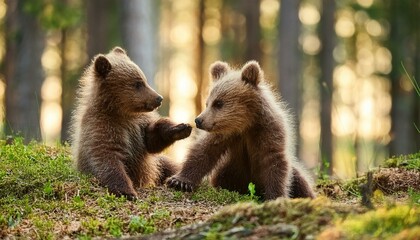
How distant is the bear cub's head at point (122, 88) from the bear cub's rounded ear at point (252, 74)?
1.06m

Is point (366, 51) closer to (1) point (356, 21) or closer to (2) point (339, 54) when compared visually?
(2) point (339, 54)

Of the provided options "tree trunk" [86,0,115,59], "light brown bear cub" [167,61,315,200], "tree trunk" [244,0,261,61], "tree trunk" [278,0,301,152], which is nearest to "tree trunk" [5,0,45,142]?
"tree trunk" [86,0,115,59]

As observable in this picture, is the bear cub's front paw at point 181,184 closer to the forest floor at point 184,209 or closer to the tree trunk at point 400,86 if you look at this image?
the forest floor at point 184,209

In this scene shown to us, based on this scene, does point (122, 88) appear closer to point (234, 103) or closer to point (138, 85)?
point (138, 85)

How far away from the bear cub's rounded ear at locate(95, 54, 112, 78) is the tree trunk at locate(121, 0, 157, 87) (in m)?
7.59

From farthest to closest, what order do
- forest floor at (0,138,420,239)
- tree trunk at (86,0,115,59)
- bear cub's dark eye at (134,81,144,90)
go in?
tree trunk at (86,0,115,59) → bear cub's dark eye at (134,81,144,90) → forest floor at (0,138,420,239)

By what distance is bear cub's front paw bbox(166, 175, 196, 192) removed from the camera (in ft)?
25.0

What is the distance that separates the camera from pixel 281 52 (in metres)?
19.6

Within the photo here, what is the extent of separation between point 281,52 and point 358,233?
1569 centimetres

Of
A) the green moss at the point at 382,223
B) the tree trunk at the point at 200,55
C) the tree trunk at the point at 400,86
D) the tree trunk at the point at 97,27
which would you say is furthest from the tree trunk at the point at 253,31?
the green moss at the point at 382,223

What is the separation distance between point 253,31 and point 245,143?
1278cm

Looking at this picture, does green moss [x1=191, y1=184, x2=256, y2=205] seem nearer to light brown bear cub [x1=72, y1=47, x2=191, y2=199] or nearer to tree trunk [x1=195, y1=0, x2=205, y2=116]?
light brown bear cub [x1=72, y1=47, x2=191, y2=199]

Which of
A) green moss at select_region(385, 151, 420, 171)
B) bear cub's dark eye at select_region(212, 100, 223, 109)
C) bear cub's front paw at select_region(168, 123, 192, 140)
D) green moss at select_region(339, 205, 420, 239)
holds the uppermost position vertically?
bear cub's dark eye at select_region(212, 100, 223, 109)

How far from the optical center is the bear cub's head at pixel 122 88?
26.7ft
